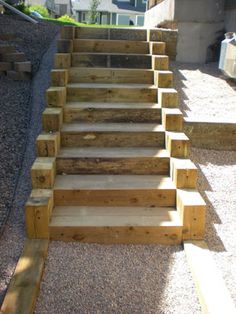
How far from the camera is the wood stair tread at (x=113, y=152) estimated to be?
4402 millimetres

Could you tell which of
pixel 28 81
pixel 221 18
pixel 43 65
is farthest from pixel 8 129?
pixel 221 18

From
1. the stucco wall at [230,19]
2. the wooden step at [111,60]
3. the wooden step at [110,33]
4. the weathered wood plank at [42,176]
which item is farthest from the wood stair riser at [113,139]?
the stucco wall at [230,19]

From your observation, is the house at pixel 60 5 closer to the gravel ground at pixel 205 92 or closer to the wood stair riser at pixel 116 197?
the gravel ground at pixel 205 92

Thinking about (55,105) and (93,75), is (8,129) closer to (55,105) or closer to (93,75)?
(55,105)

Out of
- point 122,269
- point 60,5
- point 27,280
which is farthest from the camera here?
point 60,5

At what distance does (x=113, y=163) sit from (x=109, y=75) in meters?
1.82

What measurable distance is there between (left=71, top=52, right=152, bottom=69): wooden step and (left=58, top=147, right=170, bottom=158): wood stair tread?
1.83 metres

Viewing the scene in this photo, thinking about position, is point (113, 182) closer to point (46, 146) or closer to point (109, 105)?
point (46, 146)

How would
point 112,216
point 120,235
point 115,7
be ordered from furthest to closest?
point 115,7 → point 112,216 → point 120,235

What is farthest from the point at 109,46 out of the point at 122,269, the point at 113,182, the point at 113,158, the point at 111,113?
the point at 122,269

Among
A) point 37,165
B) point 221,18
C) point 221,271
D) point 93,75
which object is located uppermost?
point 221,18

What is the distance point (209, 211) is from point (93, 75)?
277 cm

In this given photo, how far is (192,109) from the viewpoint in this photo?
5.72 metres

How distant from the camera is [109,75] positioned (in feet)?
18.5
